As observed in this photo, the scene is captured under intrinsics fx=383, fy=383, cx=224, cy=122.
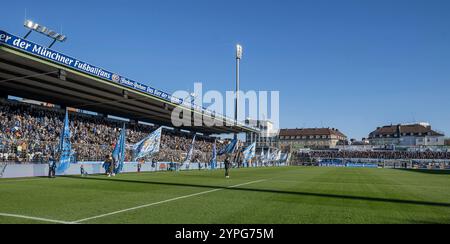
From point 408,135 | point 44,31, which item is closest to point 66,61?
point 44,31

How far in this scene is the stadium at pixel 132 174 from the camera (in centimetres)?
1090

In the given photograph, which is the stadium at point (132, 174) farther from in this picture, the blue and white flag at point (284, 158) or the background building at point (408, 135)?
the background building at point (408, 135)

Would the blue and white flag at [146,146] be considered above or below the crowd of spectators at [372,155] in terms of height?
above

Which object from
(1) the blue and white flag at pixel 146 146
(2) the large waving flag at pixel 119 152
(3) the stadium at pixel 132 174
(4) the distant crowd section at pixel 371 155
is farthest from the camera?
(4) the distant crowd section at pixel 371 155

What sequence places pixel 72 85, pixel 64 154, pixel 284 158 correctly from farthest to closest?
pixel 284 158 → pixel 72 85 → pixel 64 154

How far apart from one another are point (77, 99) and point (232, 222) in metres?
41.2

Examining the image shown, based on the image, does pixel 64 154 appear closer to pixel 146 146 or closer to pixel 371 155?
pixel 146 146

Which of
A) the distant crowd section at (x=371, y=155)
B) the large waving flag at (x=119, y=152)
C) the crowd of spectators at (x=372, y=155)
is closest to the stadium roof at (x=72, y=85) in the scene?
the large waving flag at (x=119, y=152)

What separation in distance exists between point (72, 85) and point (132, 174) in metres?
12.3

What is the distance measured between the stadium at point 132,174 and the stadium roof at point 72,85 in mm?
115

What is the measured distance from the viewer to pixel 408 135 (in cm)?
17775
